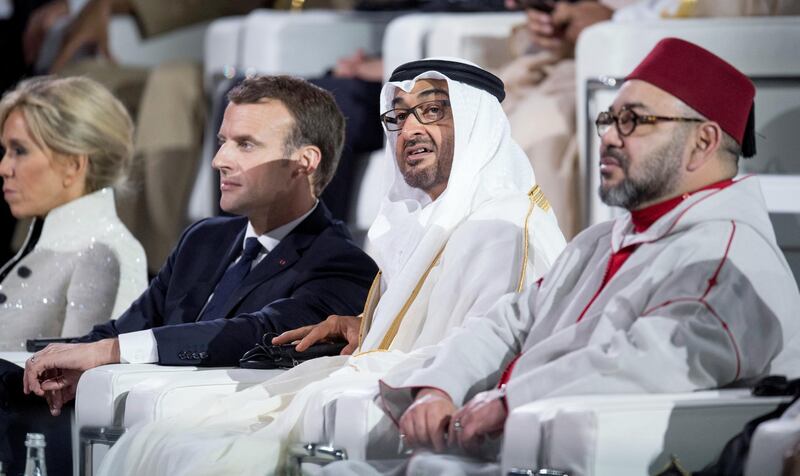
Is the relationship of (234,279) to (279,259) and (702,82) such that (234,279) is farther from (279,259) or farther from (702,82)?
(702,82)

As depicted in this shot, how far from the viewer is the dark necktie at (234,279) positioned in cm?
398

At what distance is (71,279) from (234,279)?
0.65 metres

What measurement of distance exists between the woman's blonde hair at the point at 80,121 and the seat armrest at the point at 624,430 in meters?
2.33

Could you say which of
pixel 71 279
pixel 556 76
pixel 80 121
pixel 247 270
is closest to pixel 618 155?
pixel 247 270

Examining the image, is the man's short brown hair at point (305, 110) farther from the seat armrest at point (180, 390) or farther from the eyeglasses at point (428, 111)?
the seat armrest at point (180, 390)

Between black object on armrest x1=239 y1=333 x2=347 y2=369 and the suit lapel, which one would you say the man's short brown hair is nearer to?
the suit lapel

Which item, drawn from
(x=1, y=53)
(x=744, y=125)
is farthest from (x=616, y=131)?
(x=1, y=53)

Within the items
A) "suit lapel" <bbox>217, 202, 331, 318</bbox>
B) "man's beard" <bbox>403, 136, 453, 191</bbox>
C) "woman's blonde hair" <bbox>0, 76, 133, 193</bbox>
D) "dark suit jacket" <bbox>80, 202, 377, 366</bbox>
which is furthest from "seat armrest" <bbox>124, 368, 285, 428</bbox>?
"woman's blonde hair" <bbox>0, 76, 133, 193</bbox>

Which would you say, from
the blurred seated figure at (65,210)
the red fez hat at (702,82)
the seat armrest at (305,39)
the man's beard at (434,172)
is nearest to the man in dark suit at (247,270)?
the blurred seated figure at (65,210)

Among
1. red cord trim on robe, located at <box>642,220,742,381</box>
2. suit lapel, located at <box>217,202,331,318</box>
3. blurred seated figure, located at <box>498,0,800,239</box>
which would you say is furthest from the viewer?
blurred seated figure, located at <box>498,0,800,239</box>

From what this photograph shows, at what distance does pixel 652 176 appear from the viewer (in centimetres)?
290

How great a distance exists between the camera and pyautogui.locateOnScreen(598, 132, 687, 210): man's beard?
2.89 metres

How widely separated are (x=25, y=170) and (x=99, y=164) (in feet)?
0.71

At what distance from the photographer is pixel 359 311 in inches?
154
